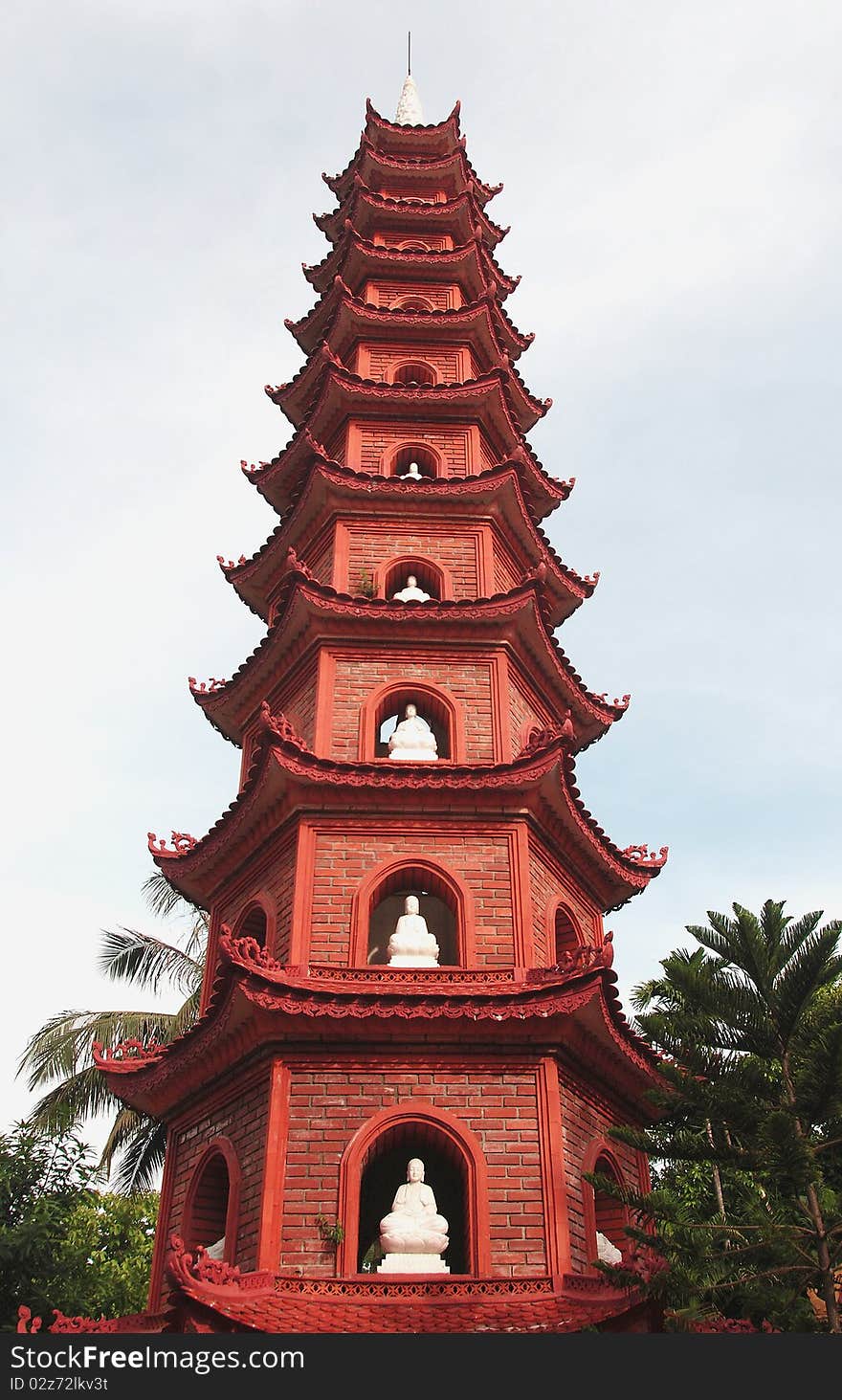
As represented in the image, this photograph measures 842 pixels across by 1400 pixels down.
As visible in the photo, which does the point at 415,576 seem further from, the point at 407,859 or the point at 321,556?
the point at 407,859

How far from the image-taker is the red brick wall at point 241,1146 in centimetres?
1059

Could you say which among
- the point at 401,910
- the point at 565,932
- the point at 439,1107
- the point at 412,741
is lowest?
the point at 439,1107

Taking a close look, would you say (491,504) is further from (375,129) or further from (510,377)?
(375,129)

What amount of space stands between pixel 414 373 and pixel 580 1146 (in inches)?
470

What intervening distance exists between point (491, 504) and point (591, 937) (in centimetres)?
589

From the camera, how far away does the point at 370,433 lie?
17438 mm

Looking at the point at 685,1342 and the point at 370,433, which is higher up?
the point at 370,433

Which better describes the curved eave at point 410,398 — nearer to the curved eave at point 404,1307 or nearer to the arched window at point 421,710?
the arched window at point 421,710

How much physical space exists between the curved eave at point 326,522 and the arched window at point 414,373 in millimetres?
3035

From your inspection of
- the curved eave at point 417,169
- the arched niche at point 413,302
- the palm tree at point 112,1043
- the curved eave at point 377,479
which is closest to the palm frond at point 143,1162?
the palm tree at point 112,1043

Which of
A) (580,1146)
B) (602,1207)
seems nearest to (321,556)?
(580,1146)

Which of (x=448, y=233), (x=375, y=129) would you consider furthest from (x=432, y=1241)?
(x=375, y=129)

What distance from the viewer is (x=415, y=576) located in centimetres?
1616

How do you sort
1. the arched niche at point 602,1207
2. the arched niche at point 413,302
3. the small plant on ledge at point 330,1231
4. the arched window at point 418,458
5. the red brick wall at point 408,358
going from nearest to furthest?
the small plant on ledge at point 330,1231, the arched niche at point 602,1207, the arched window at point 418,458, the red brick wall at point 408,358, the arched niche at point 413,302
